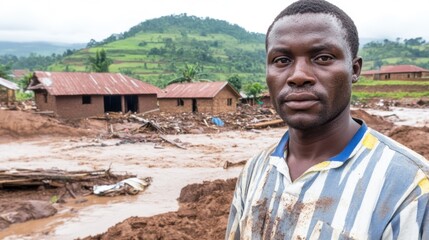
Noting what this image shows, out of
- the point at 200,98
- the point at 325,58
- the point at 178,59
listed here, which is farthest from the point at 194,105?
the point at 178,59

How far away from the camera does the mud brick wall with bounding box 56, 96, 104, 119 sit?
26.7 meters

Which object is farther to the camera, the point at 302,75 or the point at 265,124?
the point at 265,124

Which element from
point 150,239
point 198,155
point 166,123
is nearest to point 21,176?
point 150,239

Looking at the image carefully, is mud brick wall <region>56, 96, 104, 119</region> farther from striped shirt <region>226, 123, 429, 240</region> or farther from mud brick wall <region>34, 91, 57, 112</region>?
striped shirt <region>226, 123, 429, 240</region>

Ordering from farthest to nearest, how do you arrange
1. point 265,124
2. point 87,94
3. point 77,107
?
point 87,94 < point 77,107 < point 265,124

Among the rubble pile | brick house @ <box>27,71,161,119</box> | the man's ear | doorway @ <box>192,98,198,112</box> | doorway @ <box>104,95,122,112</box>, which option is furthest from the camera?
doorway @ <box>192,98,198,112</box>

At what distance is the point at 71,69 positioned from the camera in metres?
74.2

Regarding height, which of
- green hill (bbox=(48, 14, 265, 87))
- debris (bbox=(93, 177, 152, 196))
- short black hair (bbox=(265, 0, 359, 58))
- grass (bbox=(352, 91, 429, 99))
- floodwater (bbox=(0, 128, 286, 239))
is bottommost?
floodwater (bbox=(0, 128, 286, 239))

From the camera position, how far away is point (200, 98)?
31312 mm

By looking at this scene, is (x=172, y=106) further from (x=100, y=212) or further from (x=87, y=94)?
(x=100, y=212)

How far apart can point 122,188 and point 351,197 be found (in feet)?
32.5

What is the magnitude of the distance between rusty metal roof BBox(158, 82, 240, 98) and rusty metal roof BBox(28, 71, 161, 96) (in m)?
1.59

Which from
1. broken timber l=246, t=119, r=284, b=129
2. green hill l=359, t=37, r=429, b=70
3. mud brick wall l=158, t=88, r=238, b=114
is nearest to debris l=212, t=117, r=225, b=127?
broken timber l=246, t=119, r=284, b=129

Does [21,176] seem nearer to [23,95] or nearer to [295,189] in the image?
[295,189]
